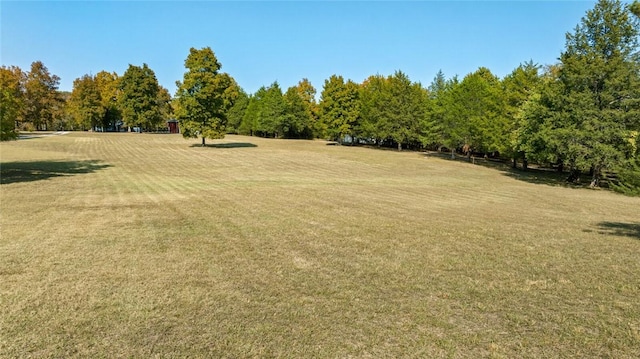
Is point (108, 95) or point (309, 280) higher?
point (108, 95)

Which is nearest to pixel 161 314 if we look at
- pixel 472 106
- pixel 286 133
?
pixel 472 106

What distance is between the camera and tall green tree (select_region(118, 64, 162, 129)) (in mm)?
83812

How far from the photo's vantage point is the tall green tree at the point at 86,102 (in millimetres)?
84312

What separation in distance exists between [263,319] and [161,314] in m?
1.74

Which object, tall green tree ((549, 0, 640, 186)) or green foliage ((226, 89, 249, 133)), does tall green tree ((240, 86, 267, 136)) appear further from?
tall green tree ((549, 0, 640, 186))

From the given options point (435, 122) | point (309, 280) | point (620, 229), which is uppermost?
point (435, 122)

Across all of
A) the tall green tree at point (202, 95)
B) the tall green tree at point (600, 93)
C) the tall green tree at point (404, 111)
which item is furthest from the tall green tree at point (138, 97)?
the tall green tree at point (600, 93)

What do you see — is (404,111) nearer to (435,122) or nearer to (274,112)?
(435,122)

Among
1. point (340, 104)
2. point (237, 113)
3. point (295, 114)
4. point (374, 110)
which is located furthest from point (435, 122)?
point (237, 113)

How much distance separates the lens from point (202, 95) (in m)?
51.6

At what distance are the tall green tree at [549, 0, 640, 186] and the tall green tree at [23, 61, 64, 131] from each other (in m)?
92.5

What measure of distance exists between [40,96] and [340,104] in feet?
211

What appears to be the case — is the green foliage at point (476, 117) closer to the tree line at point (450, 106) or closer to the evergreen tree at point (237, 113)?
the tree line at point (450, 106)

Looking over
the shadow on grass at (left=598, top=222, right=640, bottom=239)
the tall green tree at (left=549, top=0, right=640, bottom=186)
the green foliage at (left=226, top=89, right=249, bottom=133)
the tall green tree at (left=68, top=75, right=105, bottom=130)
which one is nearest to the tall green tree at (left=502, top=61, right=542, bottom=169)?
the tall green tree at (left=549, top=0, right=640, bottom=186)
